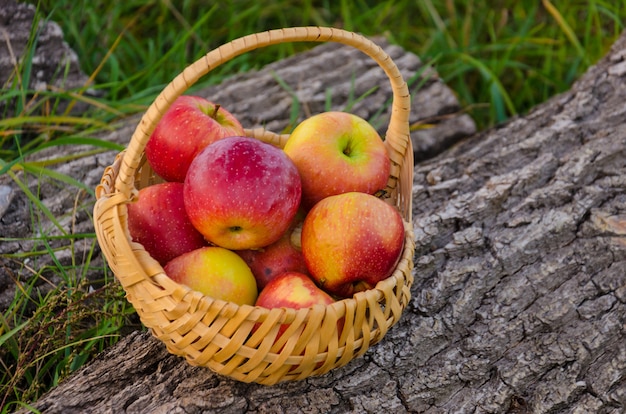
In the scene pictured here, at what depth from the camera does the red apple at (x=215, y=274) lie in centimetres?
143

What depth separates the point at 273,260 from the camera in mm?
1586

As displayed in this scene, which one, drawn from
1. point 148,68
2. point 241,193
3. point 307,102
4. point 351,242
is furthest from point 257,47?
point 148,68

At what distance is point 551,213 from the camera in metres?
1.98

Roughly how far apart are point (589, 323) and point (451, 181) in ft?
2.13

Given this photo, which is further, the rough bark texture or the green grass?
the rough bark texture

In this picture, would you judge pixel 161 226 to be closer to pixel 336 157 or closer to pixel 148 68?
pixel 336 157

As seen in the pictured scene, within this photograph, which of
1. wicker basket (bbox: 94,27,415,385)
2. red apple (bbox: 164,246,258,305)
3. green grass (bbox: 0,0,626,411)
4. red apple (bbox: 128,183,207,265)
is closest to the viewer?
wicker basket (bbox: 94,27,415,385)

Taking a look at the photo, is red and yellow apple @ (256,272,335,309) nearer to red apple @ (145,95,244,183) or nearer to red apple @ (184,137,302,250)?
red apple @ (184,137,302,250)

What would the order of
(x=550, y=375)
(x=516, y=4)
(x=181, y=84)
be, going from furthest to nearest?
1. (x=516, y=4)
2. (x=550, y=375)
3. (x=181, y=84)

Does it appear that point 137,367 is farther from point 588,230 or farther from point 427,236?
point 588,230

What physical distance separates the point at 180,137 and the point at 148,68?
1402mm

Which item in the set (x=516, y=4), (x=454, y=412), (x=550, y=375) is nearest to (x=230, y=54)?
(x=454, y=412)

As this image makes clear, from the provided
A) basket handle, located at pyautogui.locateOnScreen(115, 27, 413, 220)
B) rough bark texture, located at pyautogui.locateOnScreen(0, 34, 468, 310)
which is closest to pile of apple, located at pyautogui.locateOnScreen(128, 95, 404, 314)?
basket handle, located at pyautogui.locateOnScreen(115, 27, 413, 220)

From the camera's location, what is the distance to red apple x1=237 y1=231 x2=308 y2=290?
5.14 ft
